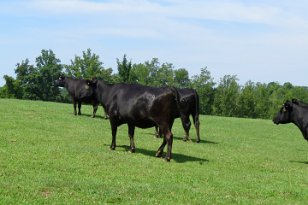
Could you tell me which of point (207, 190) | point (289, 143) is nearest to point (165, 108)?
point (207, 190)

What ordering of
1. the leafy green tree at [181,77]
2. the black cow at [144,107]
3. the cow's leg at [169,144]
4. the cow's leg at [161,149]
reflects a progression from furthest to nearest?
1. the leafy green tree at [181,77]
2. the cow's leg at [161,149]
3. the black cow at [144,107]
4. the cow's leg at [169,144]

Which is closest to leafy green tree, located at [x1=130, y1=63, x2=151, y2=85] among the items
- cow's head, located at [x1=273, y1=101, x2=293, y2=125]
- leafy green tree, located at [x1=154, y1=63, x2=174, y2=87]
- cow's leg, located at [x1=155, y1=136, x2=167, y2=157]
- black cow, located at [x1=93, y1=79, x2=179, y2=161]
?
leafy green tree, located at [x1=154, y1=63, x2=174, y2=87]

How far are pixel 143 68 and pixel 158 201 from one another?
425ft

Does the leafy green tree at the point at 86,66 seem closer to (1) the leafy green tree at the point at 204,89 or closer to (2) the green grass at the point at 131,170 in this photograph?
(1) the leafy green tree at the point at 204,89

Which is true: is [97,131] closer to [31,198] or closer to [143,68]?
[31,198]

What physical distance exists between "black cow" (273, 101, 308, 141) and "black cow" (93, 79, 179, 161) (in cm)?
605

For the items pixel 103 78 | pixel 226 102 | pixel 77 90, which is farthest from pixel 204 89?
pixel 77 90

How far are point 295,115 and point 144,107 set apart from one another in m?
6.97

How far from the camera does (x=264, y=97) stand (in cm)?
11975

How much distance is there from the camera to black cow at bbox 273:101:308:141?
61.0 feet

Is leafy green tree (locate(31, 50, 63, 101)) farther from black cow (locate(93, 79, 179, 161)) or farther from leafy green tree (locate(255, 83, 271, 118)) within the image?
black cow (locate(93, 79, 179, 161))

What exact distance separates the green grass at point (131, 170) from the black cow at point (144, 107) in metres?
0.95

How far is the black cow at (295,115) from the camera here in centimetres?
1858

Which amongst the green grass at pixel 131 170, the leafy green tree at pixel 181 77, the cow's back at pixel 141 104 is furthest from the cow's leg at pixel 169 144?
the leafy green tree at pixel 181 77
